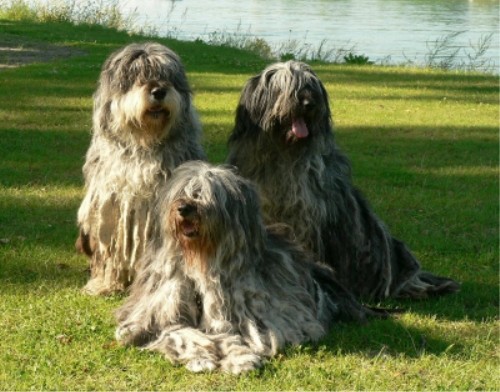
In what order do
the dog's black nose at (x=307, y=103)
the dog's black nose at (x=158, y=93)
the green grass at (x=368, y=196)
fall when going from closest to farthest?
the green grass at (x=368, y=196)
the dog's black nose at (x=158, y=93)
the dog's black nose at (x=307, y=103)

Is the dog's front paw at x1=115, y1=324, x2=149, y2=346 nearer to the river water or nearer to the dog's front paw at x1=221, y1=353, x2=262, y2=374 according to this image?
the dog's front paw at x1=221, y1=353, x2=262, y2=374

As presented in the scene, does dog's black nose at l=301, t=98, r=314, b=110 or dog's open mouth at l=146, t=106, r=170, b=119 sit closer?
dog's open mouth at l=146, t=106, r=170, b=119

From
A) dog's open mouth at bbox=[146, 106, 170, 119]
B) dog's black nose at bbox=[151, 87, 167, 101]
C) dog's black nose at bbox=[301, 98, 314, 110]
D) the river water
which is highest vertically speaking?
dog's black nose at bbox=[151, 87, 167, 101]

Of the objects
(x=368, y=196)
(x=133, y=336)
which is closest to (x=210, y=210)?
(x=133, y=336)

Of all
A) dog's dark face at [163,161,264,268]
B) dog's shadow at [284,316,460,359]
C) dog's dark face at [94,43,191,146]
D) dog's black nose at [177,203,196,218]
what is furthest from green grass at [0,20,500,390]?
dog's dark face at [94,43,191,146]

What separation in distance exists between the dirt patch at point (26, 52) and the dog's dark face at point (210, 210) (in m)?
10.5

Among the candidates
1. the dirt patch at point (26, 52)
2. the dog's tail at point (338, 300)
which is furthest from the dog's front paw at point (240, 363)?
the dirt patch at point (26, 52)

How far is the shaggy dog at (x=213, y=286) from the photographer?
18.0ft

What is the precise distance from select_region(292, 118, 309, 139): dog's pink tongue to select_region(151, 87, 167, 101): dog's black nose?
819mm

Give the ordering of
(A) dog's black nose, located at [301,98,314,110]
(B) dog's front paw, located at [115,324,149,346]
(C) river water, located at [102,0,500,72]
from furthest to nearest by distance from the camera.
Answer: (C) river water, located at [102,0,500,72] → (A) dog's black nose, located at [301,98,314,110] → (B) dog's front paw, located at [115,324,149,346]

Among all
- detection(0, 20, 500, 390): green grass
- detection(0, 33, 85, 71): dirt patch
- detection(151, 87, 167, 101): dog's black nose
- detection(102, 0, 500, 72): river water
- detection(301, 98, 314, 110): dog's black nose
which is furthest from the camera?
detection(102, 0, 500, 72): river water

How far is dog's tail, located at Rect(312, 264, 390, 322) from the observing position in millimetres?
6242

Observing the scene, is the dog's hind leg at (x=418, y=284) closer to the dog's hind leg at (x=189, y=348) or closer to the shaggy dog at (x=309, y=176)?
the shaggy dog at (x=309, y=176)

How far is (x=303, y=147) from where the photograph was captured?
6.49 metres
